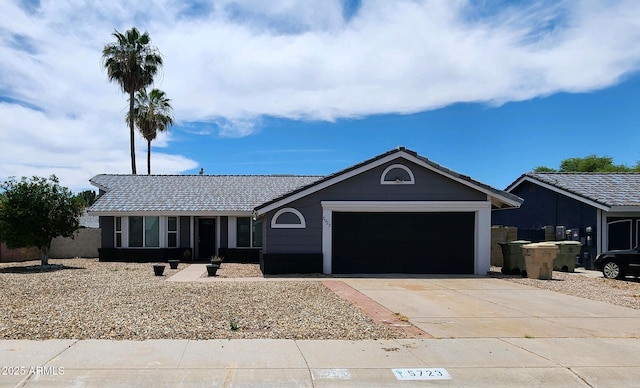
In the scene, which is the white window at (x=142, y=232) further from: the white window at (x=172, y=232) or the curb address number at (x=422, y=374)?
the curb address number at (x=422, y=374)

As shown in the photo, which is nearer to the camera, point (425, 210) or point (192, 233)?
point (425, 210)

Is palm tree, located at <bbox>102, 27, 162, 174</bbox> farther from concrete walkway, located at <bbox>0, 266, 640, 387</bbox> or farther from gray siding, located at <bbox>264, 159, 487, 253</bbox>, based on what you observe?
concrete walkway, located at <bbox>0, 266, 640, 387</bbox>

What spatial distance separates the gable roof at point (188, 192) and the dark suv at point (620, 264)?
14.9m

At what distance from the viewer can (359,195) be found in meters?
19.5

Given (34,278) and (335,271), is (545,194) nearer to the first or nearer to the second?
(335,271)

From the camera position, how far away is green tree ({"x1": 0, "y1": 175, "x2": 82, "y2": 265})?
69.6ft

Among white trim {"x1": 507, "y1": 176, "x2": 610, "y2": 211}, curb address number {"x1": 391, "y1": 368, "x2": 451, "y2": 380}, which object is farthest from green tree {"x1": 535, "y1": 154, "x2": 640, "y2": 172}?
curb address number {"x1": 391, "y1": 368, "x2": 451, "y2": 380}

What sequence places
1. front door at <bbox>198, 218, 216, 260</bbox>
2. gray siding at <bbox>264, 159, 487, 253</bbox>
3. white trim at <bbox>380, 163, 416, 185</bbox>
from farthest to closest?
front door at <bbox>198, 218, 216, 260</bbox> → white trim at <bbox>380, 163, 416, 185</bbox> → gray siding at <bbox>264, 159, 487, 253</bbox>

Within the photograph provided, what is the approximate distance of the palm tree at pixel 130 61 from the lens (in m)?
36.3

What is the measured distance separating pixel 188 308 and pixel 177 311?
0.38m

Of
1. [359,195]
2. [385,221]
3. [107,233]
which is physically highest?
[359,195]

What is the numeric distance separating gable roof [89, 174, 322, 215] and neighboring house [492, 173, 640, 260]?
38.6ft

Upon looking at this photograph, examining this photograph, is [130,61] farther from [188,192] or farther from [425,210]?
[425,210]

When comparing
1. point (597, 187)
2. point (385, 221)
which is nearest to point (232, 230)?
point (385, 221)
